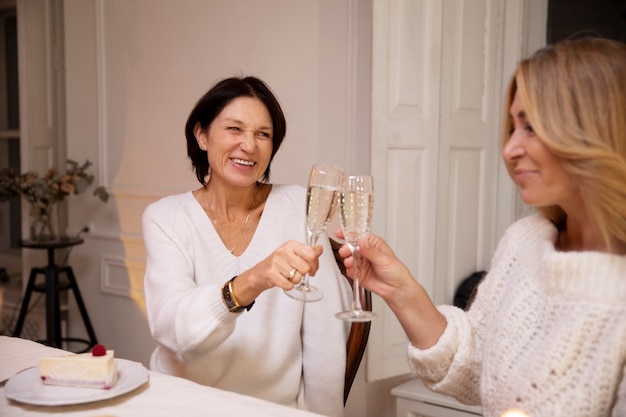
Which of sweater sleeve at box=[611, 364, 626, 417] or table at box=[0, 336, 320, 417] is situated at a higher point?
sweater sleeve at box=[611, 364, 626, 417]

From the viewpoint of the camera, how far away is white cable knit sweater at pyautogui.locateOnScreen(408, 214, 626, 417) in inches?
41.9

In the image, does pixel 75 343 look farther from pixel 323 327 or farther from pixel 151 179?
pixel 323 327

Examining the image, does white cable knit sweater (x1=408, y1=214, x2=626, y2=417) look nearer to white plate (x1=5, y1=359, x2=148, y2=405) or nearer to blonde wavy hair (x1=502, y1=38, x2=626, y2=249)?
blonde wavy hair (x1=502, y1=38, x2=626, y2=249)

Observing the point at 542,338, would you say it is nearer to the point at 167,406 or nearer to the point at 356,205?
the point at 356,205

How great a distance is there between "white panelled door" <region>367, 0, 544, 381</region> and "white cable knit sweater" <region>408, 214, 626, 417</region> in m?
1.21

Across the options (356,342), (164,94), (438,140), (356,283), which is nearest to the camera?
(356,283)

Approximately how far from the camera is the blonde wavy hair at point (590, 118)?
3.46 ft

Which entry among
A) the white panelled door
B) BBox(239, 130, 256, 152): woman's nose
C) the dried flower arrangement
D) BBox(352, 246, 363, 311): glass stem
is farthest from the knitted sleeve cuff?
the dried flower arrangement

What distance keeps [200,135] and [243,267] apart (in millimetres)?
422

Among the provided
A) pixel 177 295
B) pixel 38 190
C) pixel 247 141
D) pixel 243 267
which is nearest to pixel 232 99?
pixel 247 141

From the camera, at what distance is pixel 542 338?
1.15 meters

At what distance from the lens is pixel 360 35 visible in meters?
2.82

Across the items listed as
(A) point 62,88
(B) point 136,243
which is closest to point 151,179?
(B) point 136,243

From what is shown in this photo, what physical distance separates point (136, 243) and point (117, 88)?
2.95 feet
